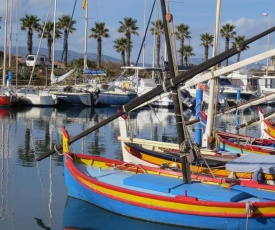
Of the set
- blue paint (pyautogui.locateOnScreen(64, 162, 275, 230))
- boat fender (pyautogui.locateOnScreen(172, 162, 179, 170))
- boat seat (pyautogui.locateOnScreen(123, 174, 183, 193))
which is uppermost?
boat fender (pyautogui.locateOnScreen(172, 162, 179, 170))

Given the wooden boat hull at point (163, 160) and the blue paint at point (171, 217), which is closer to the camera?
the blue paint at point (171, 217)

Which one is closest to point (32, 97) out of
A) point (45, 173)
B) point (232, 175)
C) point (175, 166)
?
point (45, 173)

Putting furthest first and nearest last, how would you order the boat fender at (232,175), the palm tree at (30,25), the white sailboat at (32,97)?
the palm tree at (30,25) < the white sailboat at (32,97) < the boat fender at (232,175)

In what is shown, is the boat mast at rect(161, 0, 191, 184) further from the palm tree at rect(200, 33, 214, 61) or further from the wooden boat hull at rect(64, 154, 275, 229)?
the palm tree at rect(200, 33, 214, 61)

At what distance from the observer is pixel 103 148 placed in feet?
89.4

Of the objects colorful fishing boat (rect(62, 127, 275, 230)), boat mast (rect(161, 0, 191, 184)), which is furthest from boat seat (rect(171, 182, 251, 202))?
boat mast (rect(161, 0, 191, 184))

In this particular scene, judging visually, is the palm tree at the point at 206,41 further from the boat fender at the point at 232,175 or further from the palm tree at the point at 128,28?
the boat fender at the point at 232,175

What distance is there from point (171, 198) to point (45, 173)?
7.83 m

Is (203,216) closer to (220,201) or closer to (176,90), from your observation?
(220,201)

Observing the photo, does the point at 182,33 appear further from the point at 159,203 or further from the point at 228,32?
the point at 159,203

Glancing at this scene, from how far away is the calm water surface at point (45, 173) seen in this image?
14406mm

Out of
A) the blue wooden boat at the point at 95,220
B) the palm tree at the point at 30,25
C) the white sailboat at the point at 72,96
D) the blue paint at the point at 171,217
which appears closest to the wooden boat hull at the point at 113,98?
the white sailboat at the point at 72,96

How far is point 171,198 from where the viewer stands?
1320 centimetres

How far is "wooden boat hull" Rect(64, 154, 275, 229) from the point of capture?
12820mm
